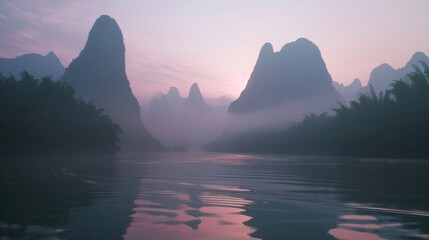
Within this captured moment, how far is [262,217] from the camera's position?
5.83 metres

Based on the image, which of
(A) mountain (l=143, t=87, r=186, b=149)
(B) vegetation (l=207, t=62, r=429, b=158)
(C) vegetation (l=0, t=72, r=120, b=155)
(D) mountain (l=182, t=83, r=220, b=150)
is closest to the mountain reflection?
(C) vegetation (l=0, t=72, r=120, b=155)

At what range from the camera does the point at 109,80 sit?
93.8m

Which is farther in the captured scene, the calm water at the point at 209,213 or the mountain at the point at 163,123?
the mountain at the point at 163,123

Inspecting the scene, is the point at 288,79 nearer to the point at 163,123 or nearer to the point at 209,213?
the point at 163,123

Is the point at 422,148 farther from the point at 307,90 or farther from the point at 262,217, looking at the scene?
the point at 307,90

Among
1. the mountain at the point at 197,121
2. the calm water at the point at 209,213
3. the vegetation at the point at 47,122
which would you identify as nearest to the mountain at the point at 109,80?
the vegetation at the point at 47,122

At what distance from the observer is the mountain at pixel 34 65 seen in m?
115

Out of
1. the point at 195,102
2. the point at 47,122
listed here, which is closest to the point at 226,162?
the point at 47,122

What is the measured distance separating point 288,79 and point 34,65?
218 ft

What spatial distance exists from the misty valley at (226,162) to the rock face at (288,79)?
0.99 feet

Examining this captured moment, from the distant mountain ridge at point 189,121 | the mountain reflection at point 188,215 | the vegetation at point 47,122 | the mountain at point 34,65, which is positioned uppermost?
the mountain at point 34,65

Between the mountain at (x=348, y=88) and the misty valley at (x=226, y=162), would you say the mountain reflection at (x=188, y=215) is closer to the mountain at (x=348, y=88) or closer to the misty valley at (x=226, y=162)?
the misty valley at (x=226, y=162)

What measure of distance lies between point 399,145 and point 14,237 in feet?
114

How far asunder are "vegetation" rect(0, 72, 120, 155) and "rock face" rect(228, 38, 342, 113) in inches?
2501
